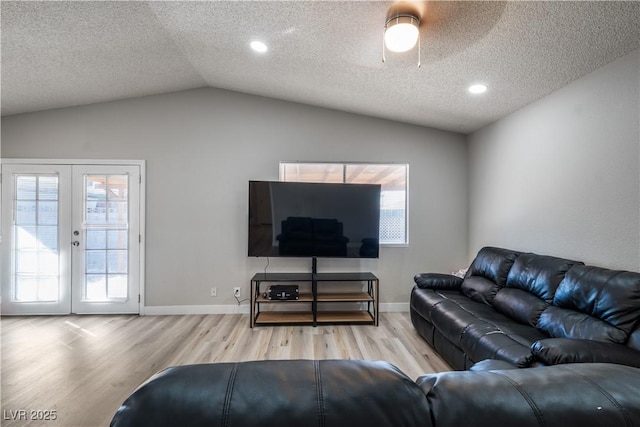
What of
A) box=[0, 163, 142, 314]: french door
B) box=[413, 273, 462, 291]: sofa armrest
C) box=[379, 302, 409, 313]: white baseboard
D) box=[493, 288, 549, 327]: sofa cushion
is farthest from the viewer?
box=[379, 302, 409, 313]: white baseboard

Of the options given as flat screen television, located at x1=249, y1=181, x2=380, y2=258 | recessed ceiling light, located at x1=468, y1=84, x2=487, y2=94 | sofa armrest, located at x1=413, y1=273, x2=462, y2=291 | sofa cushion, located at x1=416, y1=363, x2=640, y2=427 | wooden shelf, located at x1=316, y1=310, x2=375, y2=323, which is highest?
recessed ceiling light, located at x1=468, y1=84, x2=487, y2=94

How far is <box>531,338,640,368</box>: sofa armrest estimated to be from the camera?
1.43 m

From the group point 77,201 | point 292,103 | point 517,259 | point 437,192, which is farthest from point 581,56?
point 77,201

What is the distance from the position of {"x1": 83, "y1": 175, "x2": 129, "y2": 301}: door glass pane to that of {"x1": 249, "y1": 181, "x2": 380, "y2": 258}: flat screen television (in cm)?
176

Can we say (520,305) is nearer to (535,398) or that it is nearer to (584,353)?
(584,353)

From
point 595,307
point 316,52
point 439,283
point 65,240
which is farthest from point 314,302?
point 65,240

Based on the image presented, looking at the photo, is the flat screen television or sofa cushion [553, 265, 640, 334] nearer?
sofa cushion [553, 265, 640, 334]

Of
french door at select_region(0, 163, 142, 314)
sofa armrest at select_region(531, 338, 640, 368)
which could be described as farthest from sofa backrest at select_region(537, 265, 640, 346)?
french door at select_region(0, 163, 142, 314)

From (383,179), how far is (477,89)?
1576 mm

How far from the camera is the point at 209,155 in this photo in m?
3.72

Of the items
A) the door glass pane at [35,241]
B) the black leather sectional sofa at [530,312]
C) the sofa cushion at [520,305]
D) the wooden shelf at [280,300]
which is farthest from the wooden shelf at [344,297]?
the door glass pane at [35,241]

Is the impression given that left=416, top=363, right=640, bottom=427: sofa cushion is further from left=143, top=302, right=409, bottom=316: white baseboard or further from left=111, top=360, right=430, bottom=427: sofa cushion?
left=143, top=302, right=409, bottom=316: white baseboard

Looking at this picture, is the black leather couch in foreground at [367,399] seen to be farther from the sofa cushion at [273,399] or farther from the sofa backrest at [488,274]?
the sofa backrest at [488,274]

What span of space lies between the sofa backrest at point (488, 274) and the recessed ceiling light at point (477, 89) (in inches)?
64.8
